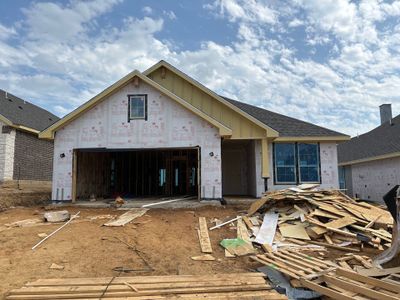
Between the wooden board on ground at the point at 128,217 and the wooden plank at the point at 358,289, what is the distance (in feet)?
21.0

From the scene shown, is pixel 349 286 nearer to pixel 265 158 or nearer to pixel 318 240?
pixel 318 240

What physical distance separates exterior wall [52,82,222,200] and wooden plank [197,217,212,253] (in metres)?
3.56

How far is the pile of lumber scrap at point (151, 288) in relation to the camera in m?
5.30

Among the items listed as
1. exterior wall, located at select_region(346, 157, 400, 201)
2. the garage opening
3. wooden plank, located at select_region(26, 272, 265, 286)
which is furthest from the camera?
Answer: the garage opening

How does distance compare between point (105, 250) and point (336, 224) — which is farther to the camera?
point (336, 224)

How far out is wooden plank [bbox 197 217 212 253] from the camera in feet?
27.2

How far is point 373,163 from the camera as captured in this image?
2052 cm

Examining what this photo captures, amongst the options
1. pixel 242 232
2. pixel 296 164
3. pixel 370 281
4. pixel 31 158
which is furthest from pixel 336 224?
pixel 31 158

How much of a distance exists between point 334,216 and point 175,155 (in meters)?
11.8

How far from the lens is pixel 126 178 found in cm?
2053

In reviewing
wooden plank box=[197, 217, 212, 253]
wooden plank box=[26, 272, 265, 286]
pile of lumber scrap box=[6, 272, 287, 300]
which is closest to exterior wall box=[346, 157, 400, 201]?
wooden plank box=[197, 217, 212, 253]

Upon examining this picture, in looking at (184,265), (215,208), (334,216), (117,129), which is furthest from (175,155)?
(184,265)

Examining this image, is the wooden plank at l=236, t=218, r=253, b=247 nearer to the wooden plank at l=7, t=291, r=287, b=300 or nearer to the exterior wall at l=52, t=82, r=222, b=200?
the wooden plank at l=7, t=291, r=287, b=300

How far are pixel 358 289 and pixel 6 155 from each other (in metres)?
16.4
